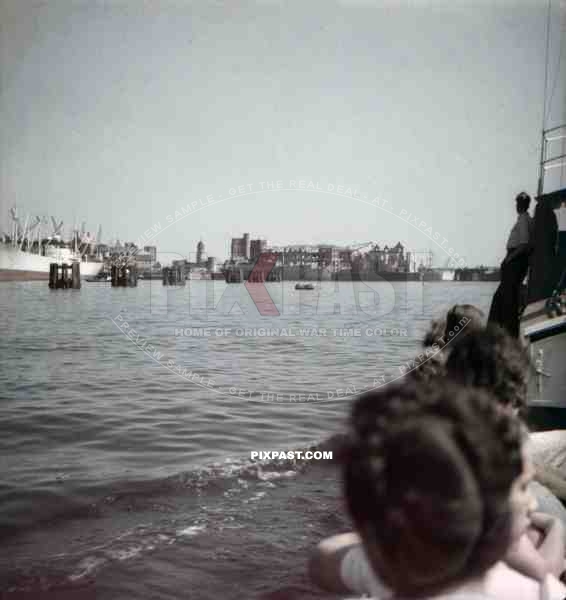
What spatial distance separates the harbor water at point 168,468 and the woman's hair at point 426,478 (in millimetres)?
1247

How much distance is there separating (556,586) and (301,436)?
448 cm

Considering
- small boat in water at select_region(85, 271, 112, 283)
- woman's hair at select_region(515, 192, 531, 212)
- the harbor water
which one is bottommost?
the harbor water

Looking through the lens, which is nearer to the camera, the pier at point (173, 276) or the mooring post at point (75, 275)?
the pier at point (173, 276)

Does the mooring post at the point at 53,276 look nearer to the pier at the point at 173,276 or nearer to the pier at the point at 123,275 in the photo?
the pier at the point at 123,275

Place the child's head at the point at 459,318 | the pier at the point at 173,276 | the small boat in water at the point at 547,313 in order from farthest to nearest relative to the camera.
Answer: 1. the pier at the point at 173,276
2. the small boat in water at the point at 547,313
3. the child's head at the point at 459,318

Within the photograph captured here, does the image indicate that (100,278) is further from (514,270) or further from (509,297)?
(509,297)

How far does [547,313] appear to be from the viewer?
12.5 ft

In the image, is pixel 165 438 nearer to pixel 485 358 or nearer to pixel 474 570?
pixel 485 358

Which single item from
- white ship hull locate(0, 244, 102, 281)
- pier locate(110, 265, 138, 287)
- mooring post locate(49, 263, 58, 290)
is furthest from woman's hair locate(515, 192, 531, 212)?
pier locate(110, 265, 138, 287)

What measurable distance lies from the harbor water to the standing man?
1513mm

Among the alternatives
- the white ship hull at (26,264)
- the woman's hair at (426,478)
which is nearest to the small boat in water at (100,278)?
the white ship hull at (26,264)

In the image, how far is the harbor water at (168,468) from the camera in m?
2.69

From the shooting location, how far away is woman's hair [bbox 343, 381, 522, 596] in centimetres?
55

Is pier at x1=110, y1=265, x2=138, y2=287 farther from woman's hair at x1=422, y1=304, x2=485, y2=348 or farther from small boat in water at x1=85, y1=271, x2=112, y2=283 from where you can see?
woman's hair at x1=422, y1=304, x2=485, y2=348
